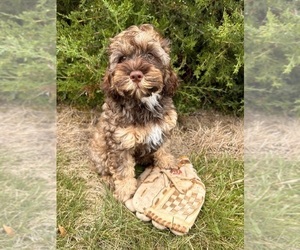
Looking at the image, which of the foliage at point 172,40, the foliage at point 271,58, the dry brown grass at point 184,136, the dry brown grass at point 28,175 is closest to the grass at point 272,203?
the foliage at point 271,58

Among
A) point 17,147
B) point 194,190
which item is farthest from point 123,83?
point 194,190

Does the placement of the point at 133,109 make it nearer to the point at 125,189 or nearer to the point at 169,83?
the point at 169,83

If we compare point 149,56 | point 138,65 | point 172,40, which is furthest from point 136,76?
point 172,40

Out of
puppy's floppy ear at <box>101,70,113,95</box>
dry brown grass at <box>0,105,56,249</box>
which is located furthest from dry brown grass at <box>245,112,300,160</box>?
puppy's floppy ear at <box>101,70,113,95</box>

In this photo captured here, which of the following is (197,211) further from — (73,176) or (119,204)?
(73,176)

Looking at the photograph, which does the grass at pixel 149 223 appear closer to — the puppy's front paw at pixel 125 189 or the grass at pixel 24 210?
the puppy's front paw at pixel 125 189

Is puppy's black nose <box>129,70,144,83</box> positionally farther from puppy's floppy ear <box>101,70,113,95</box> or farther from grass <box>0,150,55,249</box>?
grass <box>0,150,55,249</box>
